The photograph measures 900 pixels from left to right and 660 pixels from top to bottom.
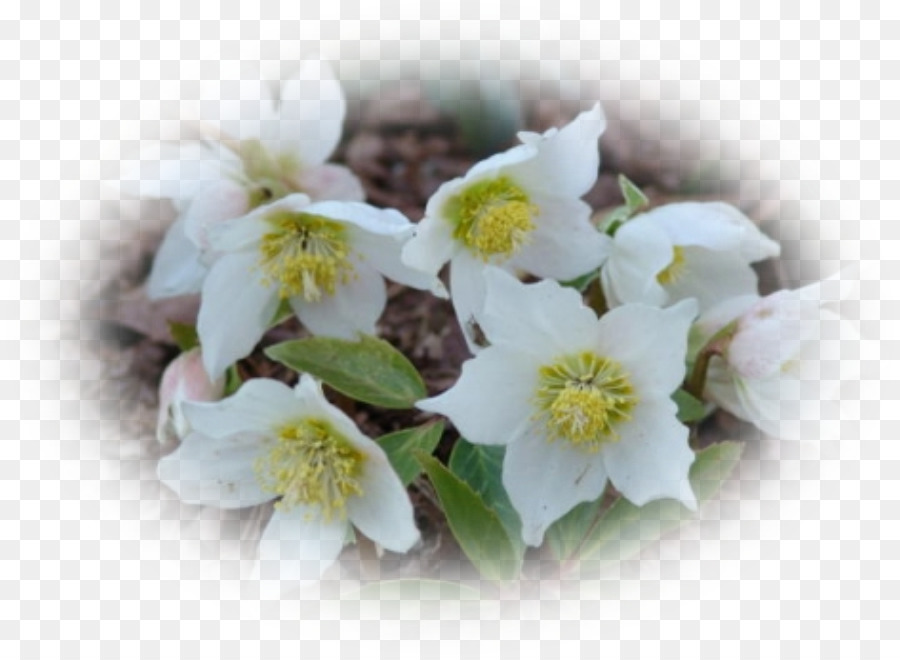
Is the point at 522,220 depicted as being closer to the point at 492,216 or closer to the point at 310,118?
the point at 492,216

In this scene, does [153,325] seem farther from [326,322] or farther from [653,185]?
[653,185]

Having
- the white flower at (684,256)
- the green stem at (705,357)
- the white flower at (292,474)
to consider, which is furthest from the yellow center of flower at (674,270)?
the white flower at (292,474)

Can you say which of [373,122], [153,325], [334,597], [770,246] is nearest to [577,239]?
[770,246]

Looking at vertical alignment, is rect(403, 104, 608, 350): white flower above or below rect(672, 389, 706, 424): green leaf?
above

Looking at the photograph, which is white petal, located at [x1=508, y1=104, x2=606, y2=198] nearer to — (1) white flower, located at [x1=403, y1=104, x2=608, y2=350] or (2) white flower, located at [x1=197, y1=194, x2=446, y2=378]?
(1) white flower, located at [x1=403, y1=104, x2=608, y2=350]

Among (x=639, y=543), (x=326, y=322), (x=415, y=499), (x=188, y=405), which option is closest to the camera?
(x=188, y=405)

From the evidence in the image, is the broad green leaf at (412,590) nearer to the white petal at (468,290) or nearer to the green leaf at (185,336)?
the white petal at (468,290)

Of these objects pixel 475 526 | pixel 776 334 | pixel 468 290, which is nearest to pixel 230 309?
pixel 468 290

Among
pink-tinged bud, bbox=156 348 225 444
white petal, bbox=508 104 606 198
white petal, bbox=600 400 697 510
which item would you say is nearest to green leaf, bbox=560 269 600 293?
white petal, bbox=508 104 606 198
